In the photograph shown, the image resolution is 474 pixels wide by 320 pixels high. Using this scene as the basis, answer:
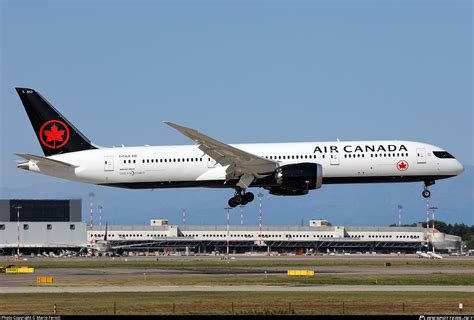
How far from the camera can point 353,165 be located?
76.1 meters

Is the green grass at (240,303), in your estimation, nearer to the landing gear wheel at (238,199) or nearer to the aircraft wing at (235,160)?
the aircraft wing at (235,160)

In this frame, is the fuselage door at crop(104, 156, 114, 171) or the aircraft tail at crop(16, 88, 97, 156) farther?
the aircraft tail at crop(16, 88, 97, 156)

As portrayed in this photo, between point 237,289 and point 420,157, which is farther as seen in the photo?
point 420,157

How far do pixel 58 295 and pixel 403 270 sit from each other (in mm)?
35762

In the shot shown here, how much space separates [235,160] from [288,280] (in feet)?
38.7

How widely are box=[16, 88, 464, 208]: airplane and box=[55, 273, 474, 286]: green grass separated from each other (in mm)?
7762

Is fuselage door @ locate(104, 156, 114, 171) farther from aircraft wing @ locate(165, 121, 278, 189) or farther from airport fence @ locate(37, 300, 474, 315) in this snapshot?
airport fence @ locate(37, 300, 474, 315)

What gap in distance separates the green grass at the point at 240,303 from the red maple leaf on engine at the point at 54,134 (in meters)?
25.6

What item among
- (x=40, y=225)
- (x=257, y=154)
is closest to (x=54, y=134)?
(x=257, y=154)

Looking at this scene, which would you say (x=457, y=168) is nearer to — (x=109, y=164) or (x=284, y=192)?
(x=284, y=192)

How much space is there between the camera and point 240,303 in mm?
52969

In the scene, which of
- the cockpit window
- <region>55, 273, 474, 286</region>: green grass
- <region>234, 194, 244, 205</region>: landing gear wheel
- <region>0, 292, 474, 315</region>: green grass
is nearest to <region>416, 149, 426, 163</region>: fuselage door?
the cockpit window

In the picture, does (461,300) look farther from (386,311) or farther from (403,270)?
(403,270)

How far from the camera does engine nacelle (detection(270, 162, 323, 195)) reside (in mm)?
75000
